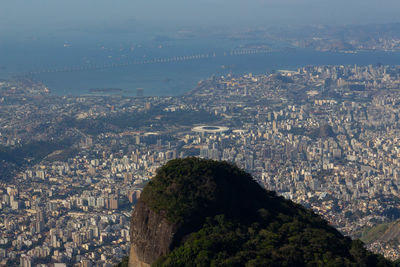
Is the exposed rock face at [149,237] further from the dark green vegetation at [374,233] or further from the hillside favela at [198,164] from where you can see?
the dark green vegetation at [374,233]

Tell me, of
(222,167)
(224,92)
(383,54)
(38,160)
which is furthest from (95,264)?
(383,54)

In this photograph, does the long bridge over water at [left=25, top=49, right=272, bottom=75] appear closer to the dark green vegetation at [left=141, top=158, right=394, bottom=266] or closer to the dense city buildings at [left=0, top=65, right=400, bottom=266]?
the dense city buildings at [left=0, top=65, right=400, bottom=266]

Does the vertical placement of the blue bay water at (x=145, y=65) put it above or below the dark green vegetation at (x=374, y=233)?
below

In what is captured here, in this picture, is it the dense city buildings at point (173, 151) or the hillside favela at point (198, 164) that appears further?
the dense city buildings at point (173, 151)

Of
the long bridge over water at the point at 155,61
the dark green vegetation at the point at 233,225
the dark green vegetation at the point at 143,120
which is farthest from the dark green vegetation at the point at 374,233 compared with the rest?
the long bridge over water at the point at 155,61

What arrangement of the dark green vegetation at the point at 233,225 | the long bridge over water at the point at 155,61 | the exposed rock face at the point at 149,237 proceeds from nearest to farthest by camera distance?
the dark green vegetation at the point at 233,225
the exposed rock face at the point at 149,237
the long bridge over water at the point at 155,61

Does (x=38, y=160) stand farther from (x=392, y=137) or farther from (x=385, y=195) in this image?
(x=392, y=137)
